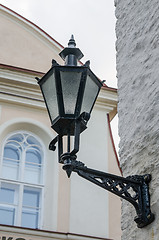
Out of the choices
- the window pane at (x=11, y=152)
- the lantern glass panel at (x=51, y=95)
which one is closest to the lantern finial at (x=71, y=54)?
the lantern glass panel at (x=51, y=95)

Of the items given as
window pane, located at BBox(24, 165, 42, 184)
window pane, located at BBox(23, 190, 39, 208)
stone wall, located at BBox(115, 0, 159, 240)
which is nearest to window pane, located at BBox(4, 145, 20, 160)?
window pane, located at BBox(24, 165, 42, 184)

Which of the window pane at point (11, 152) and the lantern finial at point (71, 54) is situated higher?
the window pane at point (11, 152)

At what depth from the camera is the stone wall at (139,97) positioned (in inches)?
187

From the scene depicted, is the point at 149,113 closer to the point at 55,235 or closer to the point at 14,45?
the point at 55,235

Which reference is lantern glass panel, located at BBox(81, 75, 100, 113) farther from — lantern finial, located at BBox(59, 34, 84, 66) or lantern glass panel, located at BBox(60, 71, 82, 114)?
lantern finial, located at BBox(59, 34, 84, 66)

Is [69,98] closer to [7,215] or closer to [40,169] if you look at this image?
[7,215]

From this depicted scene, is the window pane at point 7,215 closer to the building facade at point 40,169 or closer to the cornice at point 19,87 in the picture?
the building facade at point 40,169

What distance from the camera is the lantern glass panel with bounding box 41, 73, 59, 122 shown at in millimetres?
4418

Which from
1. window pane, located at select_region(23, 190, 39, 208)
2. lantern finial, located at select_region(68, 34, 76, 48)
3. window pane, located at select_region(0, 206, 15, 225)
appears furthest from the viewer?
window pane, located at select_region(23, 190, 39, 208)

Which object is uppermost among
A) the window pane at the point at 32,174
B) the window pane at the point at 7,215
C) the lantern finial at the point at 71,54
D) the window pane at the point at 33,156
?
the window pane at the point at 33,156

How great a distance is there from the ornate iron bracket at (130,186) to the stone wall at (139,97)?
50mm

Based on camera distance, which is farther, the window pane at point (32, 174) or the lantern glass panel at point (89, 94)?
the window pane at point (32, 174)

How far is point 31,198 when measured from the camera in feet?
32.7

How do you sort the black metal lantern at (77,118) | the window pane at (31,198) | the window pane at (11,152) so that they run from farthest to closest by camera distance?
the window pane at (11,152) → the window pane at (31,198) → the black metal lantern at (77,118)
